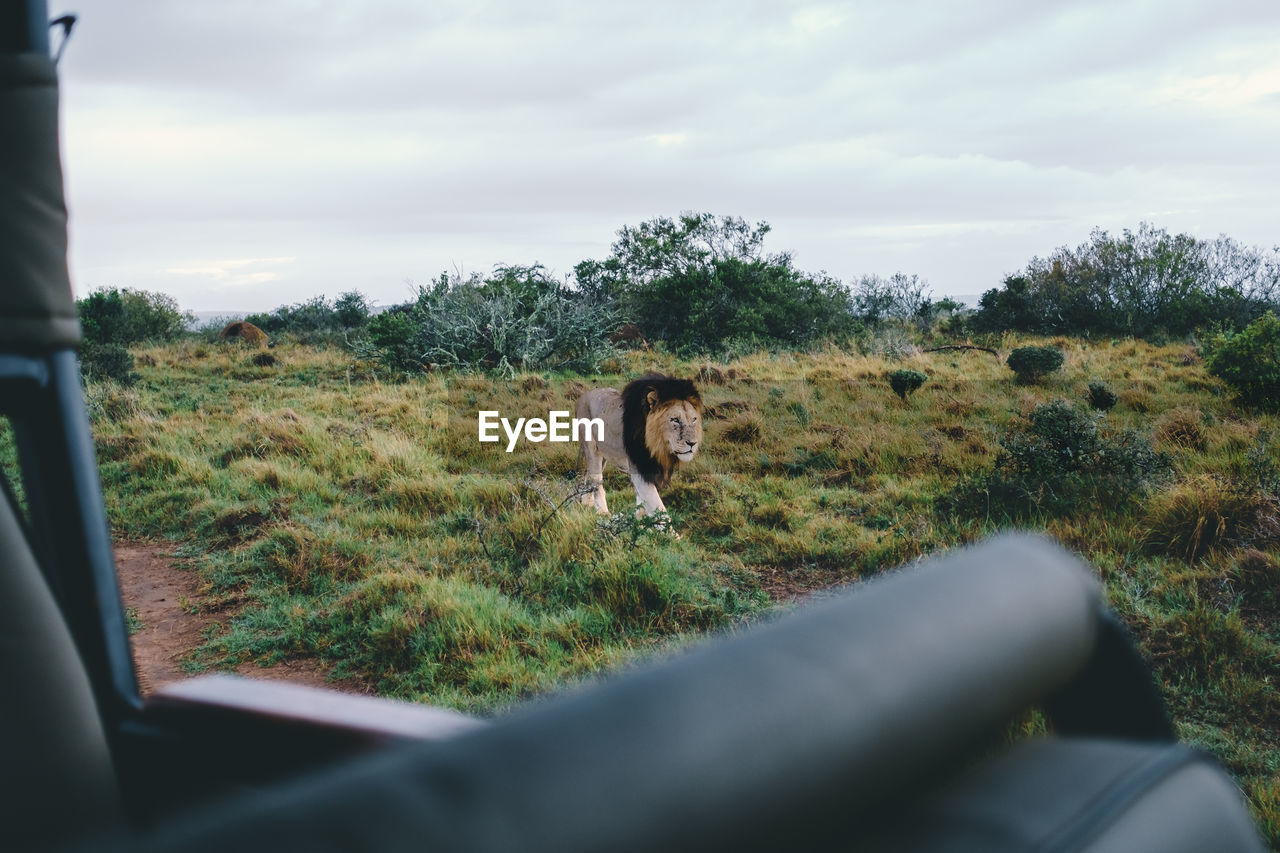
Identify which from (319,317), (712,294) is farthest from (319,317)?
(712,294)

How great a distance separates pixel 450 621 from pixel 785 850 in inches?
147

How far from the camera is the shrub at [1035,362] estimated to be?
11750 millimetres

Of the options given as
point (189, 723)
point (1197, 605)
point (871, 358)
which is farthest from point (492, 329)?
point (189, 723)

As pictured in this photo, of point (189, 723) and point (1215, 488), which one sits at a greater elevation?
point (189, 723)

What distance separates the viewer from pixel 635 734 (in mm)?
440

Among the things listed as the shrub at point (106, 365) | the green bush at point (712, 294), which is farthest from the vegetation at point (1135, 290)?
the shrub at point (106, 365)

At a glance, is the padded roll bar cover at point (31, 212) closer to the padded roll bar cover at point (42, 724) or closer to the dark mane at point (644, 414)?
the padded roll bar cover at point (42, 724)

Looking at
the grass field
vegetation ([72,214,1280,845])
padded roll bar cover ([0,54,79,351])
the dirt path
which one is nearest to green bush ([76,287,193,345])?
vegetation ([72,214,1280,845])

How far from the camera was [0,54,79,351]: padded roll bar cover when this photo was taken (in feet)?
4.11

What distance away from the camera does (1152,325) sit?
19594mm

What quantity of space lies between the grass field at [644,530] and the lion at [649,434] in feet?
1.22

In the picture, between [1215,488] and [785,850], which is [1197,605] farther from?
[785,850]

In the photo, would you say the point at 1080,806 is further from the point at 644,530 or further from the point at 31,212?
the point at 644,530

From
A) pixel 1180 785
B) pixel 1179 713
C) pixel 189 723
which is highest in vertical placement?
pixel 1180 785
